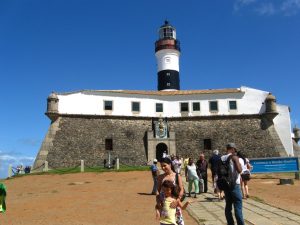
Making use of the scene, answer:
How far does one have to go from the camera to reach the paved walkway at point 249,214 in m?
8.07

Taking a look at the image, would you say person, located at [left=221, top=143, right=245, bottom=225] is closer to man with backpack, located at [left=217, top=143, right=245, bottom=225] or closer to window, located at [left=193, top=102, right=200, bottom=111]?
man with backpack, located at [left=217, top=143, right=245, bottom=225]

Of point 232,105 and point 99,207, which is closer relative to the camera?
point 99,207

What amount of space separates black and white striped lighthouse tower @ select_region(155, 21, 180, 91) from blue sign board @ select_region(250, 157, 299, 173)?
78.6 feet

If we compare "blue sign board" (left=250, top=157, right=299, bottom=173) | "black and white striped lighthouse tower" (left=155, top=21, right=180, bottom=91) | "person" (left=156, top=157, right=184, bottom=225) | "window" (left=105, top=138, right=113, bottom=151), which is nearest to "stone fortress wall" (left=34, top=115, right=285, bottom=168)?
"window" (left=105, top=138, right=113, bottom=151)

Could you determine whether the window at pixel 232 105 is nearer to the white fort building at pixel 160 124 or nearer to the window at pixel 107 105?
the white fort building at pixel 160 124

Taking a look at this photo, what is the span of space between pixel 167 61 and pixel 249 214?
1406 inches

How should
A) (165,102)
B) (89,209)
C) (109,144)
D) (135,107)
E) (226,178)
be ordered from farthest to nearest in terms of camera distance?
1. (165,102)
2. (135,107)
3. (109,144)
4. (89,209)
5. (226,178)

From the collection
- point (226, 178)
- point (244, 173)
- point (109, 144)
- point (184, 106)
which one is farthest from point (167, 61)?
point (226, 178)

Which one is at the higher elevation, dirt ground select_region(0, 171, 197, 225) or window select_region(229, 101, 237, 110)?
window select_region(229, 101, 237, 110)

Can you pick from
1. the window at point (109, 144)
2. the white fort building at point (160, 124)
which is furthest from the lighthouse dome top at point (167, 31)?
the window at point (109, 144)

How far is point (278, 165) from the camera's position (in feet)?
64.0

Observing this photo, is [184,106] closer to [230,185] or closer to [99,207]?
[99,207]

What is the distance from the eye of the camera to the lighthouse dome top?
45.2m

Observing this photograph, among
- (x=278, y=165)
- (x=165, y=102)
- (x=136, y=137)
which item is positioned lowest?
(x=278, y=165)
